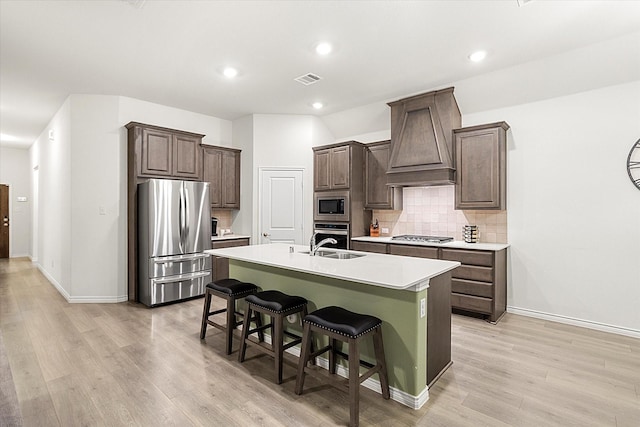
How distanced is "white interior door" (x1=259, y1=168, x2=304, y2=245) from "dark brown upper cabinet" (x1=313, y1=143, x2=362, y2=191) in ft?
1.19

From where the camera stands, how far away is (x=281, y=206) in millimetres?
5754

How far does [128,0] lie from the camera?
2604 mm

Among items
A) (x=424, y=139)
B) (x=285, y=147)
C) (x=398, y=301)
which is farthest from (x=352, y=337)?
(x=285, y=147)

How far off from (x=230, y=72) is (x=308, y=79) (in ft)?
3.18

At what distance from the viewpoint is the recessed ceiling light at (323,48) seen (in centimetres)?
329

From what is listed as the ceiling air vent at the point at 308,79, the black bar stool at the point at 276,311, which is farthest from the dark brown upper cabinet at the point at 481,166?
the black bar stool at the point at 276,311

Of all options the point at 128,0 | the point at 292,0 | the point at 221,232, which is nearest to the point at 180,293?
the point at 221,232

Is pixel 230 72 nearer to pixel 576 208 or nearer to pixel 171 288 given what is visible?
pixel 171 288

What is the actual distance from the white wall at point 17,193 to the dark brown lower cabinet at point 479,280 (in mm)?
10260

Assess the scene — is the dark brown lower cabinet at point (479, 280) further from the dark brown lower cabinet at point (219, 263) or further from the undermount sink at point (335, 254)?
→ the dark brown lower cabinet at point (219, 263)

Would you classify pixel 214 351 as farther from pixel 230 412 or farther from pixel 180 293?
pixel 180 293

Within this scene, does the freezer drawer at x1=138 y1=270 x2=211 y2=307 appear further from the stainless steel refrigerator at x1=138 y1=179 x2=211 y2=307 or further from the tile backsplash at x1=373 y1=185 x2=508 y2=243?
the tile backsplash at x1=373 y1=185 x2=508 y2=243

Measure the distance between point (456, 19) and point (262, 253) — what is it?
2.78m

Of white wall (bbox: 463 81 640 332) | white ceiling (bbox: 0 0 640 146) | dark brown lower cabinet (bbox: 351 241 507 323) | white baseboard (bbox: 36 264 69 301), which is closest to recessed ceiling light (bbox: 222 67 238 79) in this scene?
white ceiling (bbox: 0 0 640 146)
